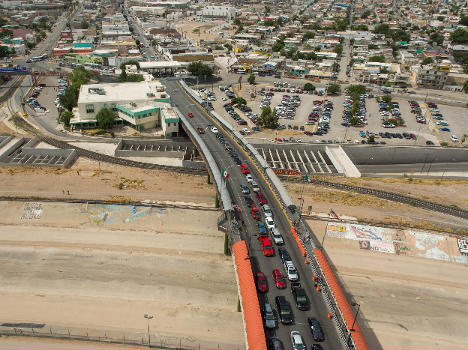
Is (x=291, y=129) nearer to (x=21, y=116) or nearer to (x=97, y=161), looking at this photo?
(x=97, y=161)

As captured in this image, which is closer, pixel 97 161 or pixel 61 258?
pixel 61 258

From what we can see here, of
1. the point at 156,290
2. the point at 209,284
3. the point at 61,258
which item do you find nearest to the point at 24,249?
the point at 61,258

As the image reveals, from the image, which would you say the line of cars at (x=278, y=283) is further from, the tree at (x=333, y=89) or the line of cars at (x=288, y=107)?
the tree at (x=333, y=89)

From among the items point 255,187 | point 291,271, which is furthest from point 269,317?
point 255,187

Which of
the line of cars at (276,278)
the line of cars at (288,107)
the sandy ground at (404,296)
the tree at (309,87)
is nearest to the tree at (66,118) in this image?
the line of cars at (288,107)

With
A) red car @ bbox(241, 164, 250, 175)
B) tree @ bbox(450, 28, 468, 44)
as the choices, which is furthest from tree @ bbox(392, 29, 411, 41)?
red car @ bbox(241, 164, 250, 175)
